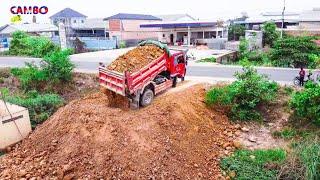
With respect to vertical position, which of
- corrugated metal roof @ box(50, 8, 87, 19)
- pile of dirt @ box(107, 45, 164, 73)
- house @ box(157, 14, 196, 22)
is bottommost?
pile of dirt @ box(107, 45, 164, 73)

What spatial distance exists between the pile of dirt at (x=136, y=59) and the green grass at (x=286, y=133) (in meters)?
5.40

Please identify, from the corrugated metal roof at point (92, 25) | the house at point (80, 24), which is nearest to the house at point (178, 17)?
the corrugated metal roof at point (92, 25)

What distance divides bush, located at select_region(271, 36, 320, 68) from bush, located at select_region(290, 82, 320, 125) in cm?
1414

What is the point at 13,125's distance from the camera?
1233 cm

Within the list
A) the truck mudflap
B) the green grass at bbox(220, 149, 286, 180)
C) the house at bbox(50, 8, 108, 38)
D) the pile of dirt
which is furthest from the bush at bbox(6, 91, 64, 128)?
the house at bbox(50, 8, 108, 38)

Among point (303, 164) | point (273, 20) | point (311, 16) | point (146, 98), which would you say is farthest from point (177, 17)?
point (303, 164)

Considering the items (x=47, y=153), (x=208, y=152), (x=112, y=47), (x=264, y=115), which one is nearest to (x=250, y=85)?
(x=264, y=115)

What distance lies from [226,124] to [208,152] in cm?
212

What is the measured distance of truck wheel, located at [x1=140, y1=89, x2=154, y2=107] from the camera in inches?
488

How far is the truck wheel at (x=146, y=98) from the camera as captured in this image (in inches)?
488

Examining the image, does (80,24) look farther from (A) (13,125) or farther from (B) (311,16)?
(A) (13,125)

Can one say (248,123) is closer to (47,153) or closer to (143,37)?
(47,153)

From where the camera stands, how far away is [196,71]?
855 inches

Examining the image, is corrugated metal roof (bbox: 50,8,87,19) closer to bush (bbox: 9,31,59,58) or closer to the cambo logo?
bush (bbox: 9,31,59,58)
